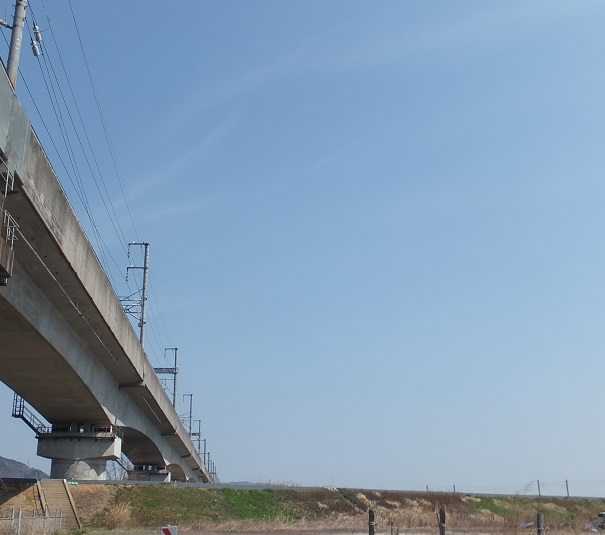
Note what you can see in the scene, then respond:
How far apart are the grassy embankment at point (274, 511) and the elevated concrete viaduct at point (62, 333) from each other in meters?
3.30

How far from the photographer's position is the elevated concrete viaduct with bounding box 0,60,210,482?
15.8 meters

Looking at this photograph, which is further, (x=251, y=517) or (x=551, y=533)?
(x=251, y=517)

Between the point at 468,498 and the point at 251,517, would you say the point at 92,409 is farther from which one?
the point at 468,498

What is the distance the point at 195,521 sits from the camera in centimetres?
2930

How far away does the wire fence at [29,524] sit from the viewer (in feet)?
69.5

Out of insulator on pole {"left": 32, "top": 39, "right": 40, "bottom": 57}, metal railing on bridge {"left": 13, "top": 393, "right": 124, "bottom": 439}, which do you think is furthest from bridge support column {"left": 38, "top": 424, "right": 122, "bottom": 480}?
insulator on pole {"left": 32, "top": 39, "right": 40, "bottom": 57}

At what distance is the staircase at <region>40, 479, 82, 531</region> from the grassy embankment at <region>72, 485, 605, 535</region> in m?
0.55

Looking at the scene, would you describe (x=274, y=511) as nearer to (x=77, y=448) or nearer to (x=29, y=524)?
(x=77, y=448)

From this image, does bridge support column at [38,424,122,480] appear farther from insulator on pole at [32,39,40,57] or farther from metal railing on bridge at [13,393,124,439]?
insulator on pole at [32,39,40,57]

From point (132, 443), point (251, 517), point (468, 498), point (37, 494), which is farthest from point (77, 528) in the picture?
point (468, 498)

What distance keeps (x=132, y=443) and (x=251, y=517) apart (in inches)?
615

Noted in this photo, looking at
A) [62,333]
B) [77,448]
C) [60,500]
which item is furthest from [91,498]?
[62,333]

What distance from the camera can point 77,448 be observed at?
33156mm

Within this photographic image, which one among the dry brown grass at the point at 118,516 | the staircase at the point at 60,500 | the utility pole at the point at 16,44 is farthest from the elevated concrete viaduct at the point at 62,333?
the dry brown grass at the point at 118,516
